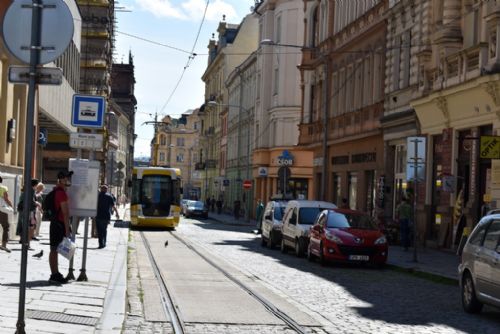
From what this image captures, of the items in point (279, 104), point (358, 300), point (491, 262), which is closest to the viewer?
point (491, 262)

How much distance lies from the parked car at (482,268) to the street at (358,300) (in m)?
0.28

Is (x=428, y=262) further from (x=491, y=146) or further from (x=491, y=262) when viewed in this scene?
(x=491, y=262)

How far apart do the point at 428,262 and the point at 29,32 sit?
18086mm

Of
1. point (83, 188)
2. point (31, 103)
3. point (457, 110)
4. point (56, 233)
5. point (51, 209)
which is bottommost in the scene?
point (56, 233)

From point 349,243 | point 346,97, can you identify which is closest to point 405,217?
point 349,243

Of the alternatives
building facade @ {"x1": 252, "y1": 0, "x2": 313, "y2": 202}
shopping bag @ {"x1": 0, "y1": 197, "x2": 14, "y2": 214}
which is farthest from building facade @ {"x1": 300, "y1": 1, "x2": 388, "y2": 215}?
shopping bag @ {"x1": 0, "y1": 197, "x2": 14, "y2": 214}

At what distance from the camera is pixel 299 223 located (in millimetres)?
27750

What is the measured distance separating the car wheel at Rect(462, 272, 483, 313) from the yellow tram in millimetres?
30306

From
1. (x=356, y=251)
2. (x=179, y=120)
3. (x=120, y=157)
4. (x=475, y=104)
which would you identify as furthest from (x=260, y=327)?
(x=179, y=120)

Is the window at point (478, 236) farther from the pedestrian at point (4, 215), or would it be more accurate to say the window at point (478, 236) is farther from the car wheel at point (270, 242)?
the car wheel at point (270, 242)

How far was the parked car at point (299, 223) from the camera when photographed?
27016mm

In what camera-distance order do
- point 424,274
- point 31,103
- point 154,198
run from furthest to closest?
point 154,198, point 424,274, point 31,103

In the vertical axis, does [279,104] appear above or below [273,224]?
above

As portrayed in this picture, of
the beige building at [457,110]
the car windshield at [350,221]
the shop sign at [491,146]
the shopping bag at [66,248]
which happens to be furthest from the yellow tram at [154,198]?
the shopping bag at [66,248]
